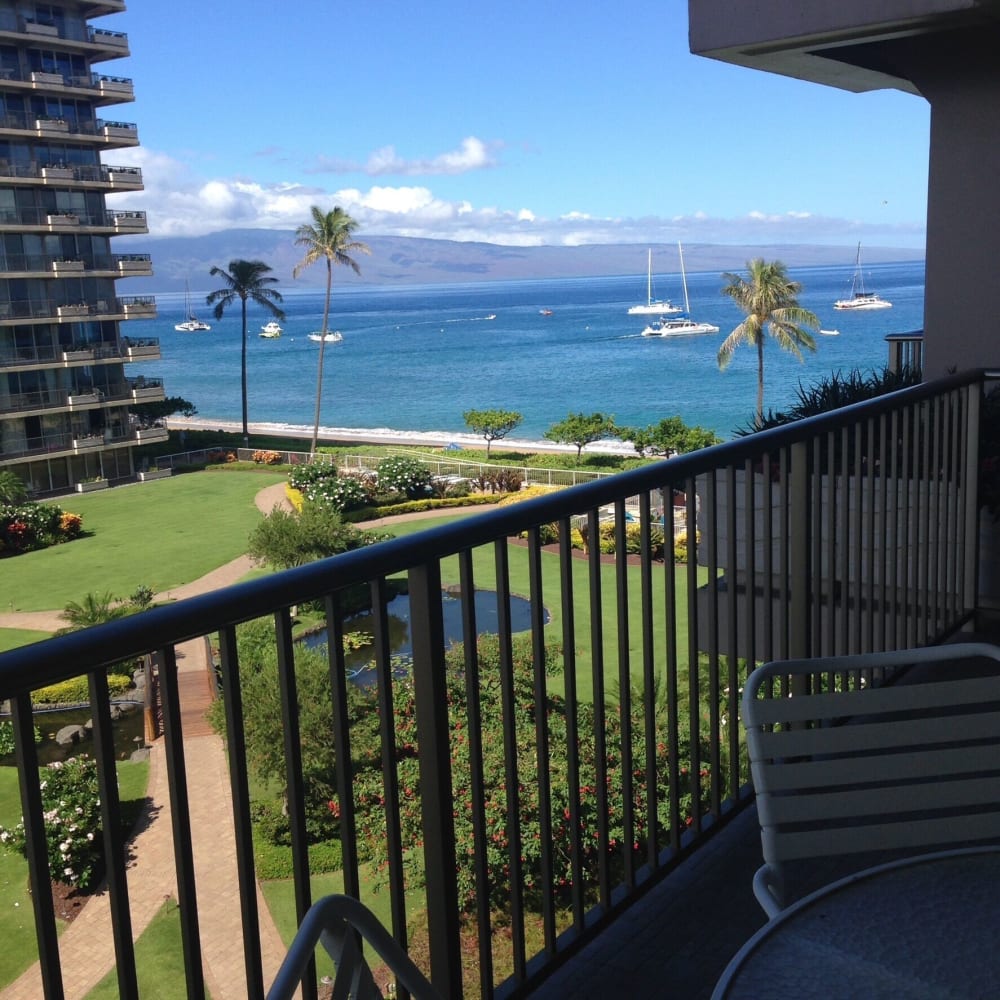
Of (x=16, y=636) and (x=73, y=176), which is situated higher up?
(x=73, y=176)

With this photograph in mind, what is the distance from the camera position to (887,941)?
129cm

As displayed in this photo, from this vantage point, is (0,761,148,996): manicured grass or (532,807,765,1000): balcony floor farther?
(0,761,148,996): manicured grass

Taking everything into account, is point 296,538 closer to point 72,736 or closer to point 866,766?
point 72,736

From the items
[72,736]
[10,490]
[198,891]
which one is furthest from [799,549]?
[10,490]

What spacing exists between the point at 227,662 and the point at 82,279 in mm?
55330

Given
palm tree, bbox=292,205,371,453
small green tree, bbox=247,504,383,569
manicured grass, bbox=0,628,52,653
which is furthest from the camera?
palm tree, bbox=292,205,371,453

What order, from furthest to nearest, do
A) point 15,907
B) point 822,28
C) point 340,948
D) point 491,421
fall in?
1. point 491,421
2. point 15,907
3. point 822,28
4. point 340,948

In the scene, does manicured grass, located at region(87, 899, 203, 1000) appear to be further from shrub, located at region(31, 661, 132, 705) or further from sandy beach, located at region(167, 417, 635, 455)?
sandy beach, located at region(167, 417, 635, 455)

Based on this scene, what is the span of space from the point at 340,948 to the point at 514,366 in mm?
103768

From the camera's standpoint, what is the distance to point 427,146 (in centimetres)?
15825

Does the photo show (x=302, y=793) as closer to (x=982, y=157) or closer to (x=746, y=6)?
(x=746, y=6)

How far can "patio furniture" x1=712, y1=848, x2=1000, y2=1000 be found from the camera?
122 centimetres

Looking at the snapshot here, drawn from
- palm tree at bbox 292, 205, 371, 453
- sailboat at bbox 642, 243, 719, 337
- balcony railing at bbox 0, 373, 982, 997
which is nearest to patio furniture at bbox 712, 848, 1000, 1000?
balcony railing at bbox 0, 373, 982, 997

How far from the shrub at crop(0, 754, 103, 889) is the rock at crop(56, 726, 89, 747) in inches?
127
